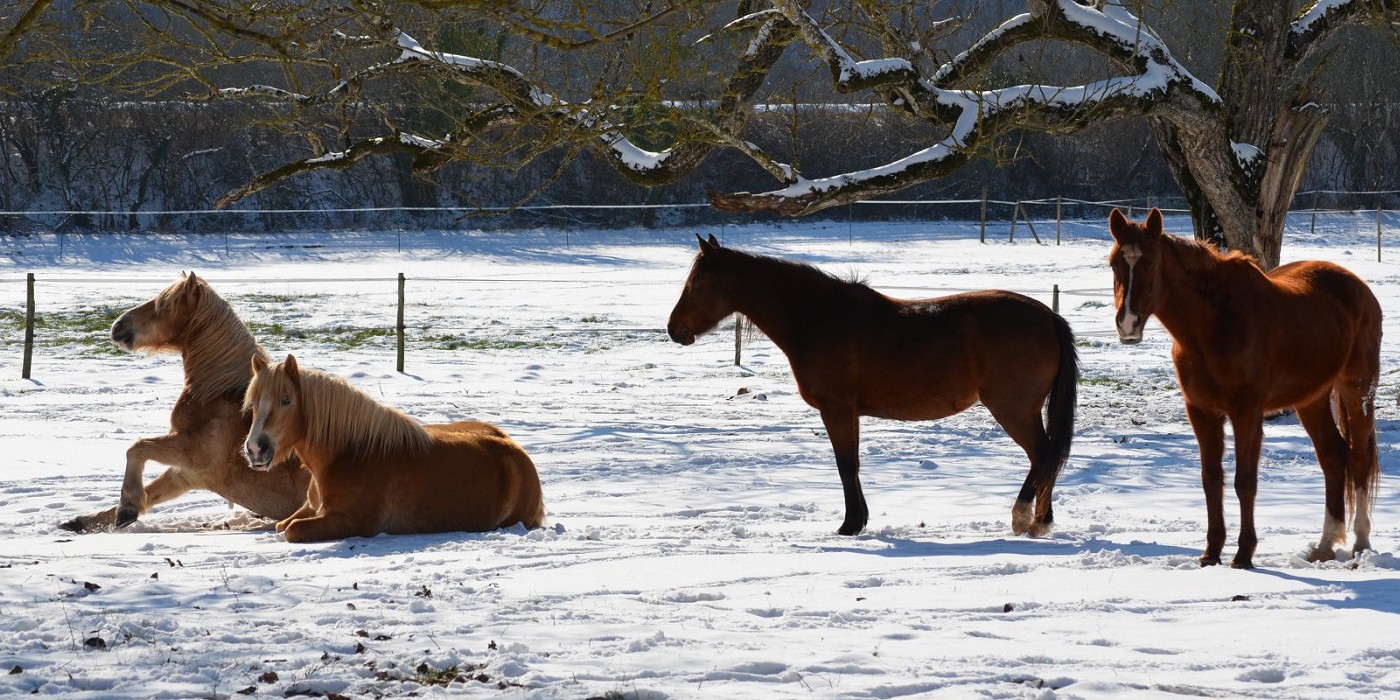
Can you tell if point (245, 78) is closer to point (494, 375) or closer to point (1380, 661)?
point (494, 375)

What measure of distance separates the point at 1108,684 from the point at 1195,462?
564 cm

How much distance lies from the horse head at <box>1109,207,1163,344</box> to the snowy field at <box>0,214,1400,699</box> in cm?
98

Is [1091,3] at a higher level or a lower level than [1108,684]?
higher

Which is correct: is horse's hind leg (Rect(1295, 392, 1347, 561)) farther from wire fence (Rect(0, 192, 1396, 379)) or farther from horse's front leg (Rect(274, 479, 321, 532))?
wire fence (Rect(0, 192, 1396, 379))

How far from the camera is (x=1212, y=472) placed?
5406 millimetres

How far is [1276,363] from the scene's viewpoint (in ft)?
17.3

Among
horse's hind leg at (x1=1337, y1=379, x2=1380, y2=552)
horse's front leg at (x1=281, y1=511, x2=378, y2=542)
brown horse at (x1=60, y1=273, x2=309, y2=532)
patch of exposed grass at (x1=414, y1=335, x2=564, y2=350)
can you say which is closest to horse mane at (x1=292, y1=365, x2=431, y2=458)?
horse's front leg at (x1=281, y1=511, x2=378, y2=542)

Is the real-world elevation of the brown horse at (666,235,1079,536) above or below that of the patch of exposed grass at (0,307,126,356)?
above

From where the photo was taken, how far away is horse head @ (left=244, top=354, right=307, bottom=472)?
6.04 metres

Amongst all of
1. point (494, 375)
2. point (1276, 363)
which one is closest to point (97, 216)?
point (494, 375)

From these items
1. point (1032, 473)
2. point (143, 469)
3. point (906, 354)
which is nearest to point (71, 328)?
point (143, 469)

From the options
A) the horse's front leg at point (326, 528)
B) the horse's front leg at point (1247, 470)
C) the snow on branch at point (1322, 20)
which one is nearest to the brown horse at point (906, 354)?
the horse's front leg at point (1247, 470)

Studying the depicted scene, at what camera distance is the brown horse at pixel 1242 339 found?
16.9 ft

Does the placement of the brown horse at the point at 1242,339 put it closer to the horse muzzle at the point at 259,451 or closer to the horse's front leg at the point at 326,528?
the horse's front leg at the point at 326,528
